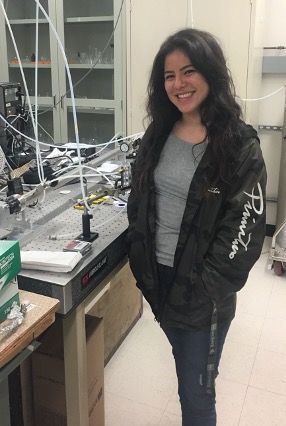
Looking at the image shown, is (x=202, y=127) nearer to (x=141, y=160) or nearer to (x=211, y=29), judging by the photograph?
(x=141, y=160)

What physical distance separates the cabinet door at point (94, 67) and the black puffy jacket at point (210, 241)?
212cm

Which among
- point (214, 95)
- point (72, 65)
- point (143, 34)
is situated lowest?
Result: point (214, 95)

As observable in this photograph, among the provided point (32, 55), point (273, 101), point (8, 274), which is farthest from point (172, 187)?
point (32, 55)

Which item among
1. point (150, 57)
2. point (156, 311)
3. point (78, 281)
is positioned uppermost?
point (150, 57)

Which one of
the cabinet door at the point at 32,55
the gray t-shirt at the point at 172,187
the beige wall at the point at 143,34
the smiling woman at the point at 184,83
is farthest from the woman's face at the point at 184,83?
the cabinet door at the point at 32,55

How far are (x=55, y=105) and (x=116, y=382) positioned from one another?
2.30 metres

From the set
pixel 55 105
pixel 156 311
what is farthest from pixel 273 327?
pixel 55 105

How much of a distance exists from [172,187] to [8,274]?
1.71ft

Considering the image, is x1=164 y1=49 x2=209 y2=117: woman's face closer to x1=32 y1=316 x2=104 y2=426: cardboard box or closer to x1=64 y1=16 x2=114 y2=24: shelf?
x1=32 y1=316 x2=104 y2=426: cardboard box

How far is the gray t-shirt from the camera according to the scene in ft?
4.05

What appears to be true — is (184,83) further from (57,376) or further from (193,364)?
(57,376)

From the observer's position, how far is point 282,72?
3.11 metres

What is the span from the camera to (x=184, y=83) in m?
1.19

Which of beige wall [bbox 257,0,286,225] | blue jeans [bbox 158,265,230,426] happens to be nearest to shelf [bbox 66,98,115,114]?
beige wall [bbox 257,0,286,225]
